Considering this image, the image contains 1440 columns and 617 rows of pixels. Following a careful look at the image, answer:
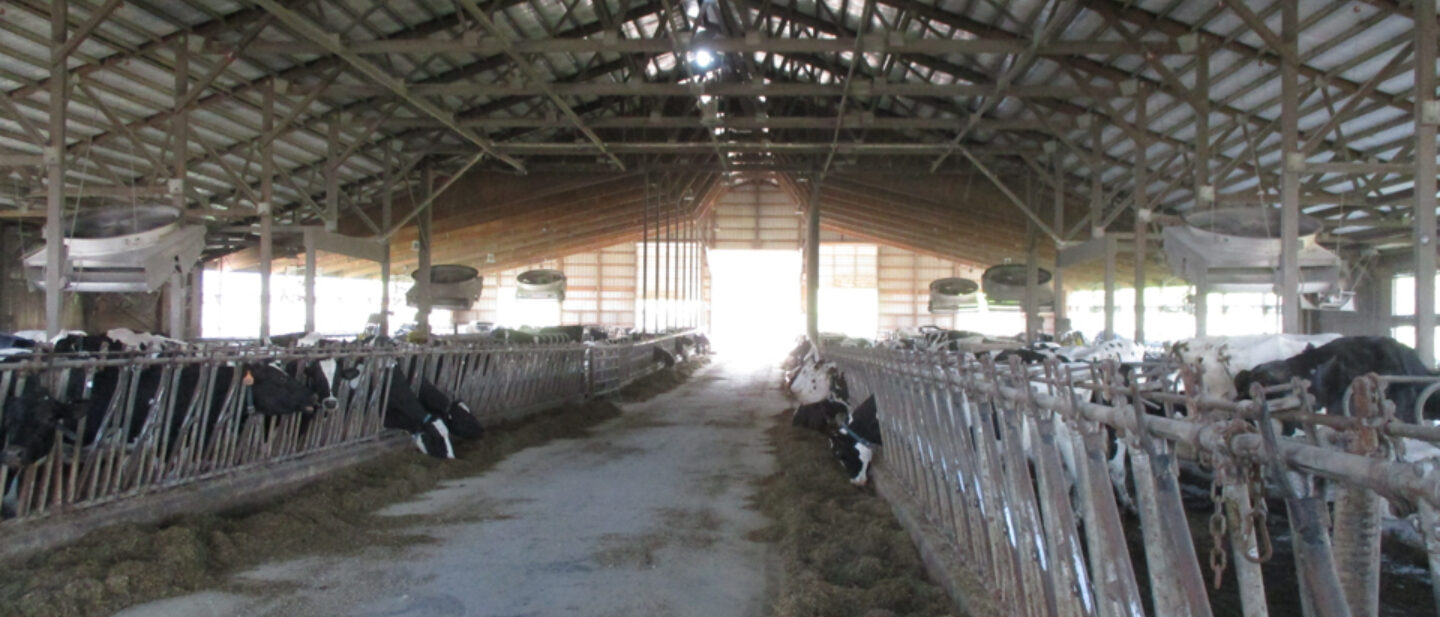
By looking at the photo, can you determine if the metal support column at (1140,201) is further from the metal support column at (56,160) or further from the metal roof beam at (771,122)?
the metal support column at (56,160)

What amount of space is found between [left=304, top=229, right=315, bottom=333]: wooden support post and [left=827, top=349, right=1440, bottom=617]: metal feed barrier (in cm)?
1451

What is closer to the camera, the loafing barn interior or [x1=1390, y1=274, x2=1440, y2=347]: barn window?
the loafing barn interior

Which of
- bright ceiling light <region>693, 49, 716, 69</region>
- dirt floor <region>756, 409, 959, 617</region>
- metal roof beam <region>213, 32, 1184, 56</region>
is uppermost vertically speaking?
bright ceiling light <region>693, 49, 716, 69</region>

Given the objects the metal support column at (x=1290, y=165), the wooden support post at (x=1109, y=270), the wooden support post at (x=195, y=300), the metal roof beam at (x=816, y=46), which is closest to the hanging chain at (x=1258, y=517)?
the metal support column at (x=1290, y=165)

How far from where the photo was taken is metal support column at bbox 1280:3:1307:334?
11109 millimetres

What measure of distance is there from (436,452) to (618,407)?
7.50 meters

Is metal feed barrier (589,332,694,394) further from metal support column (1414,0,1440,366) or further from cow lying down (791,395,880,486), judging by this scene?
metal support column (1414,0,1440,366)

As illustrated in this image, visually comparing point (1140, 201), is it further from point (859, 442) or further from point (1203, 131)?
point (859, 442)

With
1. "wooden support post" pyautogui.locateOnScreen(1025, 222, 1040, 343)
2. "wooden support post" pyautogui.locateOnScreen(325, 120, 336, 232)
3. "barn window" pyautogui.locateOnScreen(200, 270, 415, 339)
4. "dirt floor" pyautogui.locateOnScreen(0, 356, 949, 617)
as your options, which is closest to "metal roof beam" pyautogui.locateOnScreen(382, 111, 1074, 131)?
"wooden support post" pyautogui.locateOnScreen(325, 120, 336, 232)

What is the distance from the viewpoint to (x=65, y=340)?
8555 mm

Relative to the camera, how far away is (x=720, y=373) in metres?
29.9

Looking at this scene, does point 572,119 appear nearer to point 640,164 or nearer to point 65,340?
point 640,164

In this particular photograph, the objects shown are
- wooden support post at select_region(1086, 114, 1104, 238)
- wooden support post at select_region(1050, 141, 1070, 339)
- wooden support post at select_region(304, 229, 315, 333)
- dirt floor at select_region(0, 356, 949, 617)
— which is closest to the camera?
dirt floor at select_region(0, 356, 949, 617)

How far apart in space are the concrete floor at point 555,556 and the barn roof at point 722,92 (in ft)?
20.3
